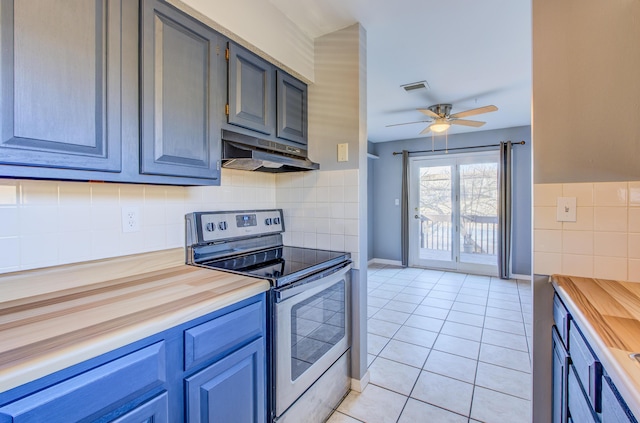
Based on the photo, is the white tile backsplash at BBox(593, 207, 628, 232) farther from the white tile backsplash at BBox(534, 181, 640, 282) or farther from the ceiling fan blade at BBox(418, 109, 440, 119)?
the ceiling fan blade at BBox(418, 109, 440, 119)

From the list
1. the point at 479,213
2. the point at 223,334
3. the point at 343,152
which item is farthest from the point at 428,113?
the point at 223,334

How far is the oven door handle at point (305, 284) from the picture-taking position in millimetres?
1347

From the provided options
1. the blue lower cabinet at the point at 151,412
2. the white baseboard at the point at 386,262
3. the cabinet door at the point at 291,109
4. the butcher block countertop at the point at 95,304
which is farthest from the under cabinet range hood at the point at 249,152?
the white baseboard at the point at 386,262

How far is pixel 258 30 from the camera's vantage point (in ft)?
5.53

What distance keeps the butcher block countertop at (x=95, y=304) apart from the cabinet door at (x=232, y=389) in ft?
0.73

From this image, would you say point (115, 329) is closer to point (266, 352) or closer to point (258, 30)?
point (266, 352)

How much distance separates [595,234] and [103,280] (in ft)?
7.29

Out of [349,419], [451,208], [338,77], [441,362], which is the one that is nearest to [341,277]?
[349,419]

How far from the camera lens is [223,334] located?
112 cm

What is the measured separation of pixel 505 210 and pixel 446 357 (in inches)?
120

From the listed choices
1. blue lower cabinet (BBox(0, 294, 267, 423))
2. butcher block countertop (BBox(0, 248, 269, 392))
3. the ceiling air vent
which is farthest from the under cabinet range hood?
the ceiling air vent

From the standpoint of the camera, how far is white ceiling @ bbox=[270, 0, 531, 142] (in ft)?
5.99

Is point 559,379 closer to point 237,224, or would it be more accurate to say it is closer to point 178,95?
point 237,224

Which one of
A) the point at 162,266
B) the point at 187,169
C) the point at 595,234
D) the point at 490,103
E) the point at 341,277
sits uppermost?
the point at 490,103
